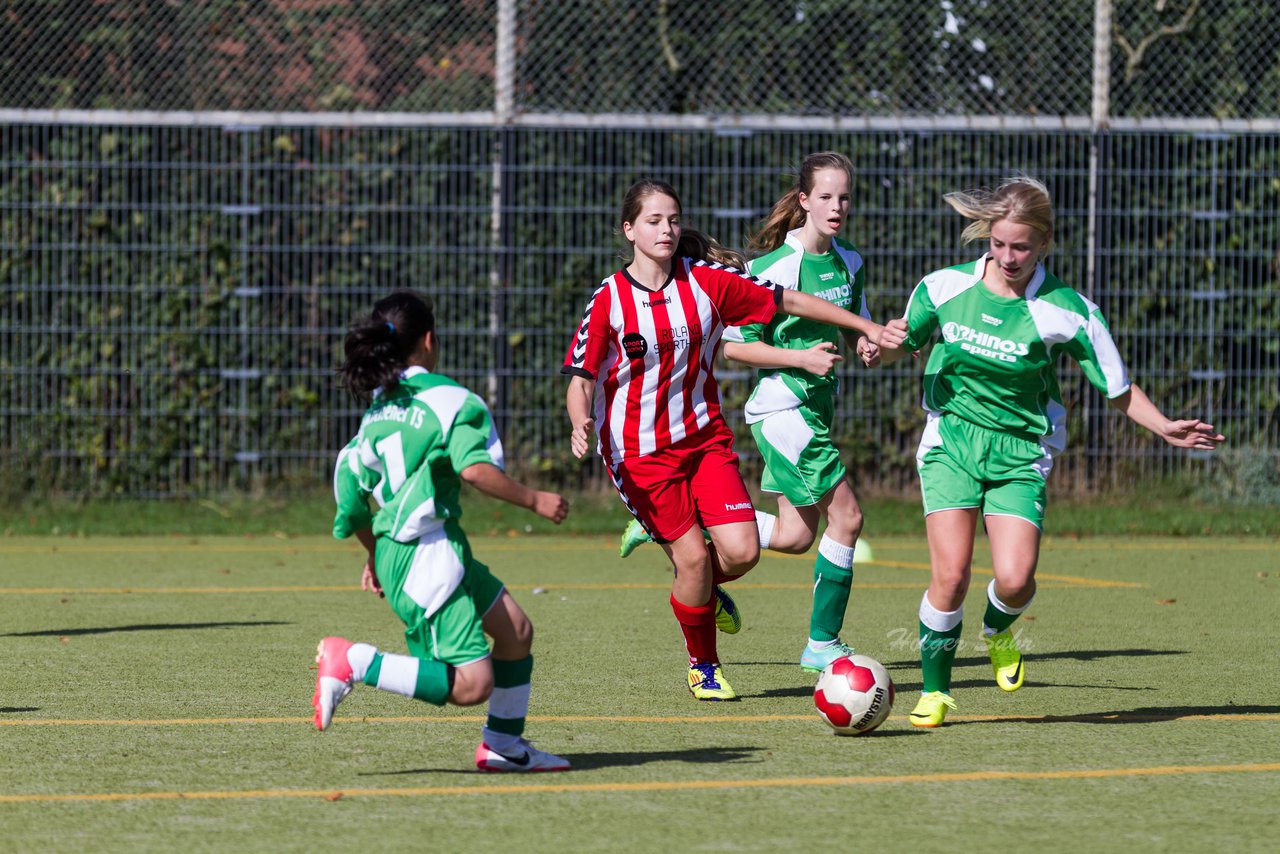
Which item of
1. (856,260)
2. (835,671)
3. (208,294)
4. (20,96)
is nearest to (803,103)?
(208,294)

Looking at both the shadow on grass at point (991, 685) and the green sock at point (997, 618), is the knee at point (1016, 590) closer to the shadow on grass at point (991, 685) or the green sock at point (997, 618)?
the green sock at point (997, 618)

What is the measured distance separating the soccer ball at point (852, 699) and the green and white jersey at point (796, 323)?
1985 millimetres

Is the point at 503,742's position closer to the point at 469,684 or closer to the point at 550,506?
the point at 469,684

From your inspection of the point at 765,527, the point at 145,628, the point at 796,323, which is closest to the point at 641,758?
the point at 765,527

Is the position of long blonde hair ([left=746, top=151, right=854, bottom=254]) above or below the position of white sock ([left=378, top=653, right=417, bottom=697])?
above

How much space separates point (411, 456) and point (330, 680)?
2.17 ft

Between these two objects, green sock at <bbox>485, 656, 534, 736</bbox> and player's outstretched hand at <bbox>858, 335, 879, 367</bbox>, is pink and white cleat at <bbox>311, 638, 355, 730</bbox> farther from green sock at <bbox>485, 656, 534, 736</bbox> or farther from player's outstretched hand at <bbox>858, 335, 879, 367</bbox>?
player's outstretched hand at <bbox>858, 335, 879, 367</bbox>

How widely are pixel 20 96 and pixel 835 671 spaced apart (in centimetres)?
1114

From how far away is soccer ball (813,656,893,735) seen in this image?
5.93m

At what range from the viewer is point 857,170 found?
14.6 meters

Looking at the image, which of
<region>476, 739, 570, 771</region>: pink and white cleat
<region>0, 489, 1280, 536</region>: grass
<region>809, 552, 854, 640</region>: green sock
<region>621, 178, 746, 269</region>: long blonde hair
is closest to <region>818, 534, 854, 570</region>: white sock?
<region>809, 552, 854, 640</region>: green sock

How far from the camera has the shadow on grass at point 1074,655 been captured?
7918 millimetres

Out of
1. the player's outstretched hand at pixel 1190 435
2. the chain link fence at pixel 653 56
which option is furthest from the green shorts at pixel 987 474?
the chain link fence at pixel 653 56

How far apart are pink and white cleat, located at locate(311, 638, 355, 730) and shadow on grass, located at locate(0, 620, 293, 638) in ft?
12.6
